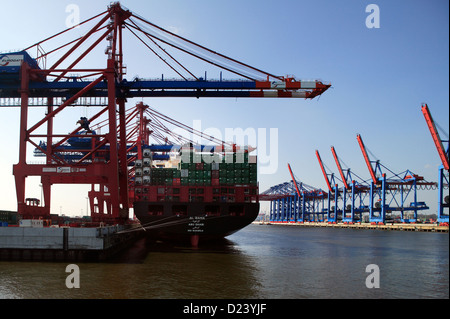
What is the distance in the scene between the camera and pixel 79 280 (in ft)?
61.1

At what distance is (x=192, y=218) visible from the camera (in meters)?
35.3

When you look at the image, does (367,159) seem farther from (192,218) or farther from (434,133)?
(192,218)

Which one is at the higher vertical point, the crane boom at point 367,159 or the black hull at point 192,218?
the crane boom at point 367,159

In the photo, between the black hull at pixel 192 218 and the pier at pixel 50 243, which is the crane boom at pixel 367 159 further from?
the pier at pixel 50 243

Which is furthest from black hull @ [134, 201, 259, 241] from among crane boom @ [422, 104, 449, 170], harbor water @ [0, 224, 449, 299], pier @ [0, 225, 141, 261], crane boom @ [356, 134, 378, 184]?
crane boom @ [356, 134, 378, 184]

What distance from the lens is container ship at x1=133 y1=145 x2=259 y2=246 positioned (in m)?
35.8

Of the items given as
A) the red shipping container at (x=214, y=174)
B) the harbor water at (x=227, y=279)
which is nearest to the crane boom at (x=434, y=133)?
the harbor water at (x=227, y=279)

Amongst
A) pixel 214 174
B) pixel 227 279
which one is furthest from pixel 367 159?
pixel 227 279

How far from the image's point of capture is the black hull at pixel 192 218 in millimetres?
35531

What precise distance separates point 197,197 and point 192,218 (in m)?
2.48

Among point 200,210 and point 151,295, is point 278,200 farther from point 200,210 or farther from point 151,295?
Answer: point 151,295

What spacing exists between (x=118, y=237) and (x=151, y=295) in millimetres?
17570
